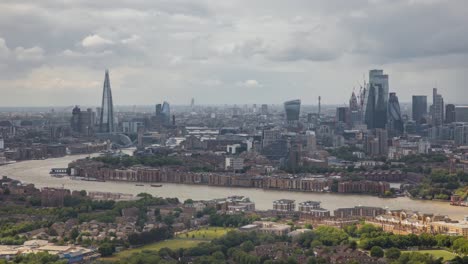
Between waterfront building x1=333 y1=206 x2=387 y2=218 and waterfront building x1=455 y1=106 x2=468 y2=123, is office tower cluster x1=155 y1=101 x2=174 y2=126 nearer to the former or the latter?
waterfront building x1=455 y1=106 x2=468 y2=123

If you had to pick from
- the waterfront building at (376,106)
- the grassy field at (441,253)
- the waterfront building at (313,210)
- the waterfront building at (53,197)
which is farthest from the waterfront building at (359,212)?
the waterfront building at (376,106)

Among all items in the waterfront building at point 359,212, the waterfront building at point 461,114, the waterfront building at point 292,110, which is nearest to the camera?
the waterfront building at point 359,212

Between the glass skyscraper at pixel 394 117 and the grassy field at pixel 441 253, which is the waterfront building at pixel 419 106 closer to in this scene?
the glass skyscraper at pixel 394 117

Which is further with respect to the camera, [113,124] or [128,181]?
[113,124]

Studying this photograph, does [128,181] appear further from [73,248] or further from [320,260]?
[320,260]

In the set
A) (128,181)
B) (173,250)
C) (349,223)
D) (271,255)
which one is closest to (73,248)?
(173,250)

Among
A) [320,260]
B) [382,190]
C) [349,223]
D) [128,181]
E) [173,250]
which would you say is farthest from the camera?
[128,181]

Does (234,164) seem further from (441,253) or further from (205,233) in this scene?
(441,253)
